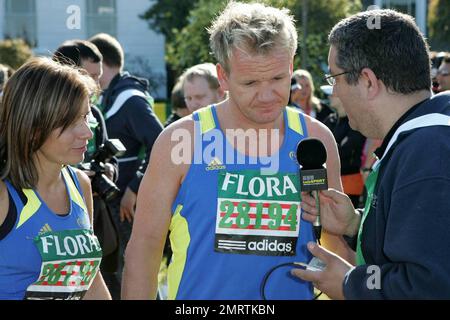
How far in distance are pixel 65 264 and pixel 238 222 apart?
678 mm

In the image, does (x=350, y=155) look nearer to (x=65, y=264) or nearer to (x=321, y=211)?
(x=321, y=211)

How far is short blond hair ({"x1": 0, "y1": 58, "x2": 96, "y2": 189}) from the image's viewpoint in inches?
112

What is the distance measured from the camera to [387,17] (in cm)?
243

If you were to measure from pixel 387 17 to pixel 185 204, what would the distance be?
1.01 m

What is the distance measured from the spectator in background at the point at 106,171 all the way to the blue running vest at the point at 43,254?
5.42ft

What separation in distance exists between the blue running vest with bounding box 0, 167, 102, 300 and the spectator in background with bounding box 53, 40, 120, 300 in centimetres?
165

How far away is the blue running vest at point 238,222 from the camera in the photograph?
108 inches

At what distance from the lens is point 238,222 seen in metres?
2.76

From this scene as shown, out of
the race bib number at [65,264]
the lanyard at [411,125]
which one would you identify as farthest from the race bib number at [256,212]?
the race bib number at [65,264]

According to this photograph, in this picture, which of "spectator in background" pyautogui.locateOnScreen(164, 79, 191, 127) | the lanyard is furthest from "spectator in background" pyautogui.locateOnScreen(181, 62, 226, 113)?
the lanyard

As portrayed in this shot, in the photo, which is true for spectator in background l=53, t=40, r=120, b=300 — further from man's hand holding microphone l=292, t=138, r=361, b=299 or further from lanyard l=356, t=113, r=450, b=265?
lanyard l=356, t=113, r=450, b=265

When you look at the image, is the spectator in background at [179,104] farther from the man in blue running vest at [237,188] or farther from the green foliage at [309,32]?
the green foliage at [309,32]
